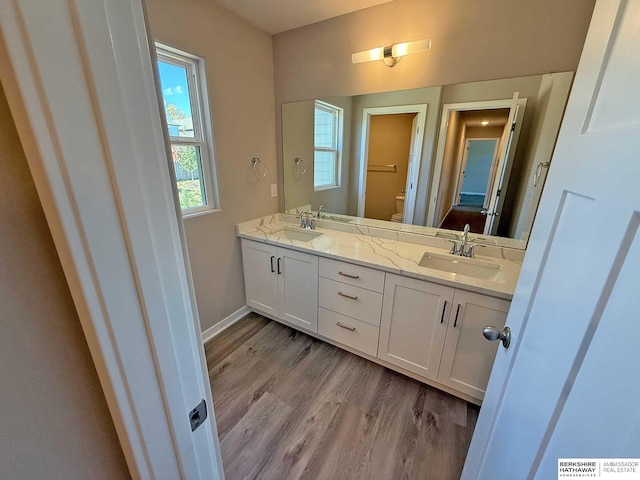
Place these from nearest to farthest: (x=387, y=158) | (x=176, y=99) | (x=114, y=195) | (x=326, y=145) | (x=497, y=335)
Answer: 1. (x=114, y=195)
2. (x=497, y=335)
3. (x=176, y=99)
4. (x=387, y=158)
5. (x=326, y=145)

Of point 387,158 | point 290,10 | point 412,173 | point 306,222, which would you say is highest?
point 290,10

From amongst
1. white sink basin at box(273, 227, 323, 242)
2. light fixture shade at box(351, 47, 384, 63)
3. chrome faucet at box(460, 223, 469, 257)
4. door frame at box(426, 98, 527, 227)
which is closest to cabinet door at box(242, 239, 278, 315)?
white sink basin at box(273, 227, 323, 242)

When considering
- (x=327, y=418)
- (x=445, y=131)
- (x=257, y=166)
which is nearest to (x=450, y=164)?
(x=445, y=131)

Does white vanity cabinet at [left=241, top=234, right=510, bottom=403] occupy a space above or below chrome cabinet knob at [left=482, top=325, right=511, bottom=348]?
below

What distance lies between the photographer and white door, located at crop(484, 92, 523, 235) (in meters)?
1.61

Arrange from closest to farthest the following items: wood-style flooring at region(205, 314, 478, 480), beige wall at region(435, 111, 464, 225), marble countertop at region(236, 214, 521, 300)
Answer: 1. wood-style flooring at region(205, 314, 478, 480)
2. marble countertop at region(236, 214, 521, 300)
3. beige wall at region(435, 111, 464, 225)

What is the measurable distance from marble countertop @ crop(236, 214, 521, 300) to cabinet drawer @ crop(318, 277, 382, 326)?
0.21 meters

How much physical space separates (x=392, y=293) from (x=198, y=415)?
4.28 ft

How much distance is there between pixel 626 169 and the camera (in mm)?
419

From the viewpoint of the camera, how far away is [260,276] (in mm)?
2293

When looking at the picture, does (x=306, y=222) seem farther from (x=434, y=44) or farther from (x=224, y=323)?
(x=434, y=44)

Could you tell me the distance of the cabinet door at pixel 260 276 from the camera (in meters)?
2.19

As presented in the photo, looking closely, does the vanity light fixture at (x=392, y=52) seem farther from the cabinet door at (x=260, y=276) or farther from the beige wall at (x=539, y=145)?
the cabinet door at (x=260, y=276)

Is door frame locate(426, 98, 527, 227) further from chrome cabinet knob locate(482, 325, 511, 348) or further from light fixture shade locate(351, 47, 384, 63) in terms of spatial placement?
chrome cabinet knob locate(482, 325, 511, 348)
